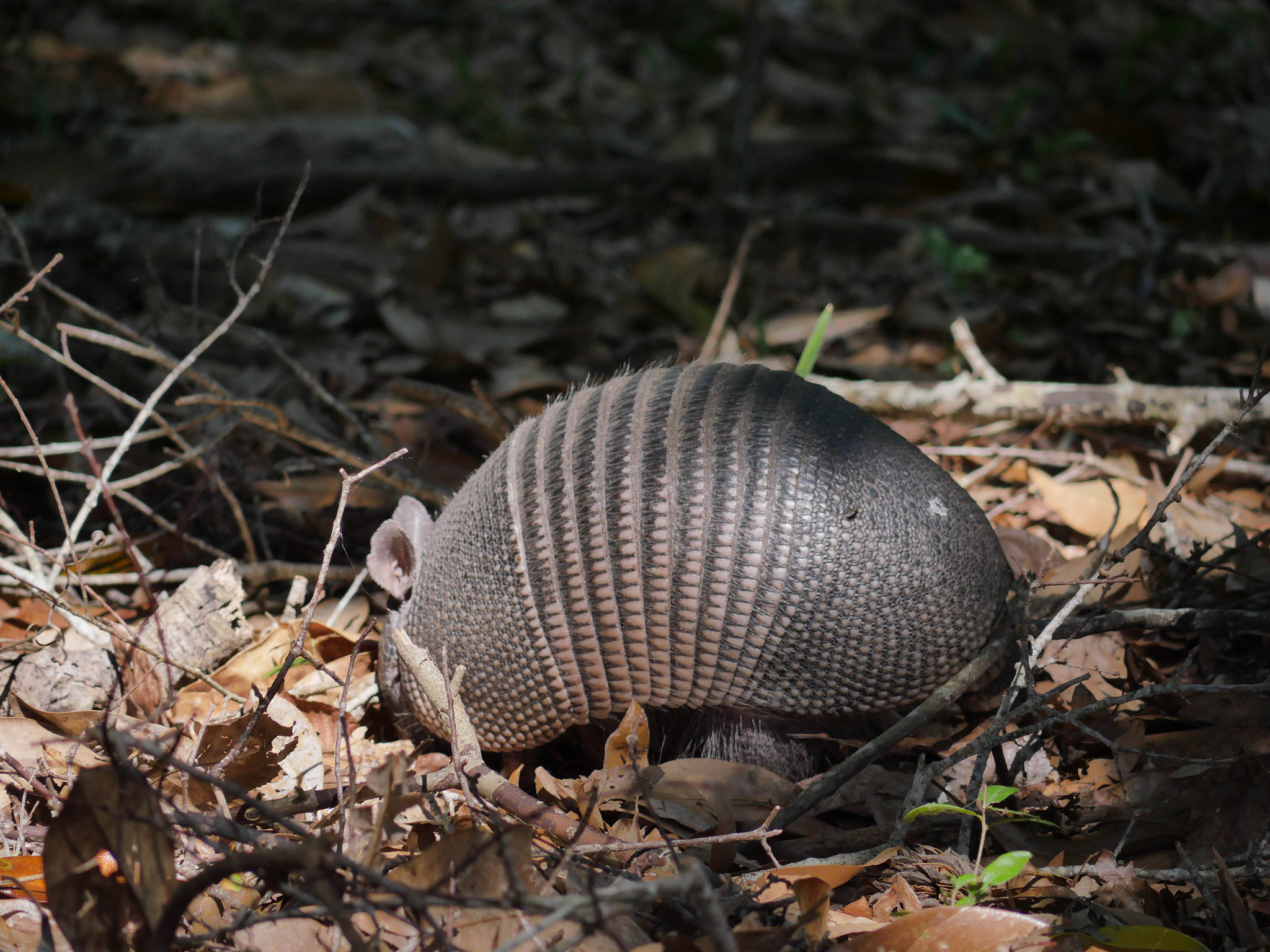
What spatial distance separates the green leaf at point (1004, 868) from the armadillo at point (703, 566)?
2.49 feet

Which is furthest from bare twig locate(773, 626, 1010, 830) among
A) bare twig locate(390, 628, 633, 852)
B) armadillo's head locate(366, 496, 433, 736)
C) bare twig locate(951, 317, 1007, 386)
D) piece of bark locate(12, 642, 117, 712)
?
piece of bark locate(12, 642, 117, 712)

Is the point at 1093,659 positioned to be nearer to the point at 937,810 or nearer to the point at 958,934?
the point at 937,810

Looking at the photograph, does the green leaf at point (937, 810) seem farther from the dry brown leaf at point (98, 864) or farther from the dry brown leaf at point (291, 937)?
the dry brown leaf at point (98, 864)

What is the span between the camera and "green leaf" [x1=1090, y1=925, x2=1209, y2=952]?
93.0 inches

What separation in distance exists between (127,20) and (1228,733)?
1070 cm

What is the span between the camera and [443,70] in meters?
9.45

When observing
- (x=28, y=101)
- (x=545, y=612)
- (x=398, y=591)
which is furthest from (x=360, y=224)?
(x=545, y=612)

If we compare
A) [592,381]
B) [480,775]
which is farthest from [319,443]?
[480,775]

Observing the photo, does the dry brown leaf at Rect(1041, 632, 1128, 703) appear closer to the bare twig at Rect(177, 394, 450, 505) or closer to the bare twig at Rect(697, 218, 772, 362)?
the bare twig at Rect(697, 218, 772, 362)

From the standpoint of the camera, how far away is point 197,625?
3600 millimetres

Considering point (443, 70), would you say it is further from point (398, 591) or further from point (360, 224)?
point (398, 591)

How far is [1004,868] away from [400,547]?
92.7 inches

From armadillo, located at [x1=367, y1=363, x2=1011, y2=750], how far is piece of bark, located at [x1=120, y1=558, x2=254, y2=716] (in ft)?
1.71

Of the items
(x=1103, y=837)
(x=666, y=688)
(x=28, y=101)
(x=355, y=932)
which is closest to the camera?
(x=355, y=932)
